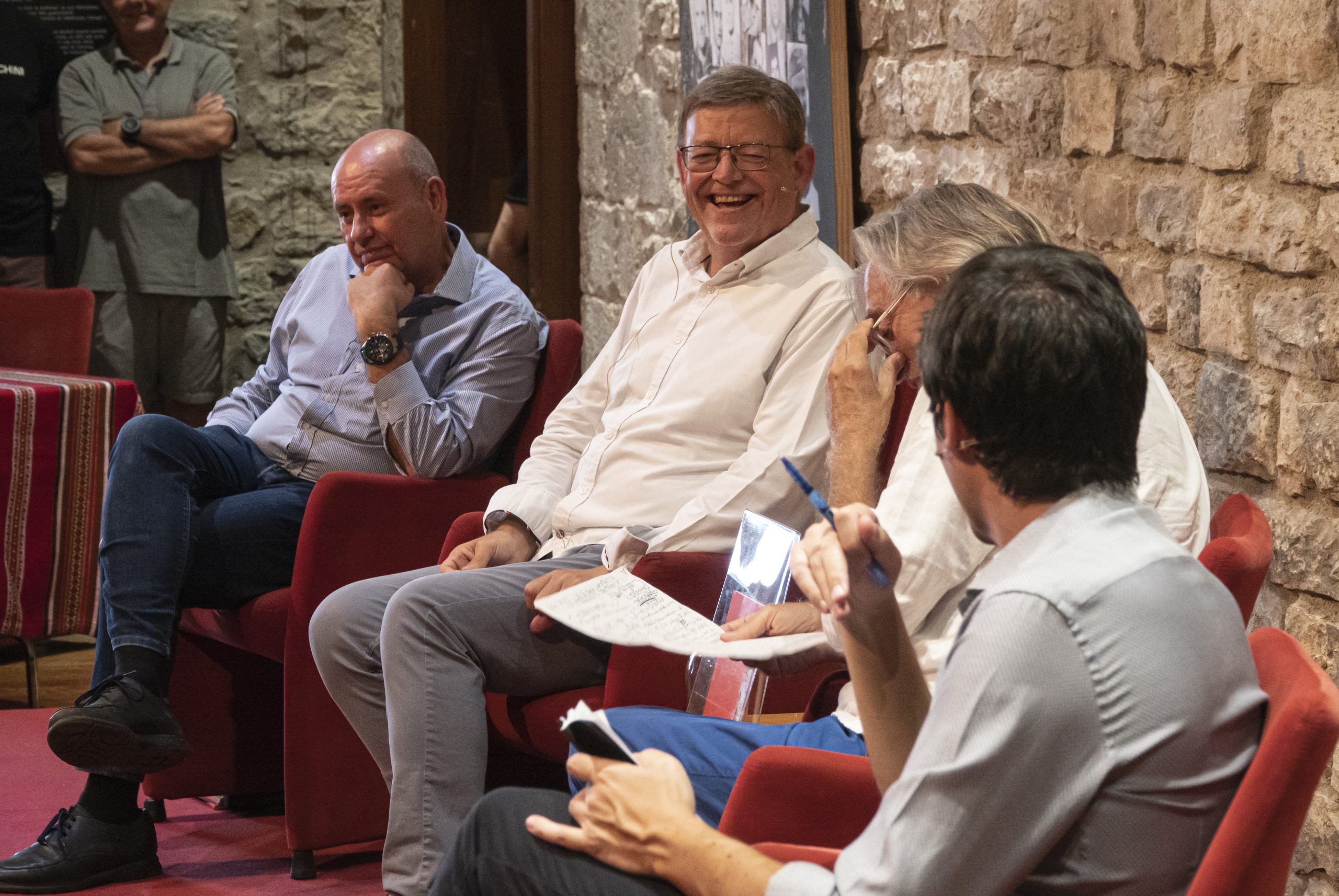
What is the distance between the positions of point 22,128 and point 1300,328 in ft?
15.9

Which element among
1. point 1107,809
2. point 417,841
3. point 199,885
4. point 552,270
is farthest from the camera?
point 552,270

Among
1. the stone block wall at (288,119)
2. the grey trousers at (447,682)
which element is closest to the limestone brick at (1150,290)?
the grey trousers at (447,682)

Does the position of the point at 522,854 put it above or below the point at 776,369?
below

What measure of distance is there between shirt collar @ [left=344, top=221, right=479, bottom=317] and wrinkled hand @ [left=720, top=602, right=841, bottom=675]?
1272 mm

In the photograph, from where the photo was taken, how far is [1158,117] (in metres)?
2.26

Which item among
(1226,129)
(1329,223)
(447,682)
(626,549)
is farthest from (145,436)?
(1329,223)

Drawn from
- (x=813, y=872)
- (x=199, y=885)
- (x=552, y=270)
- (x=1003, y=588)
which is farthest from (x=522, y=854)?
(x=552, y=270)

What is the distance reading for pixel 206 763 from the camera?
9.87 feet

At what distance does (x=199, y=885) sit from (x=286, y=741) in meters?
0.31

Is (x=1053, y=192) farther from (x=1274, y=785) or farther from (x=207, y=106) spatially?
(x=207, y=106)

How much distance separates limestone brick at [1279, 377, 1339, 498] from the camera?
1895 millimetres

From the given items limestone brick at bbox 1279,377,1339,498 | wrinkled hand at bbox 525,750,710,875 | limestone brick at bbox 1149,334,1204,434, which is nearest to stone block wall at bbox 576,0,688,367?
limestone brick at bbox 1149,334,1204,434

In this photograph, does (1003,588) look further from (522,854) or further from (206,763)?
(206,763)

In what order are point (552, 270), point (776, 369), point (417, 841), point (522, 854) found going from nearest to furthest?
point (522, 854), point (417, 841), point (776, 369), point (552, 270)
